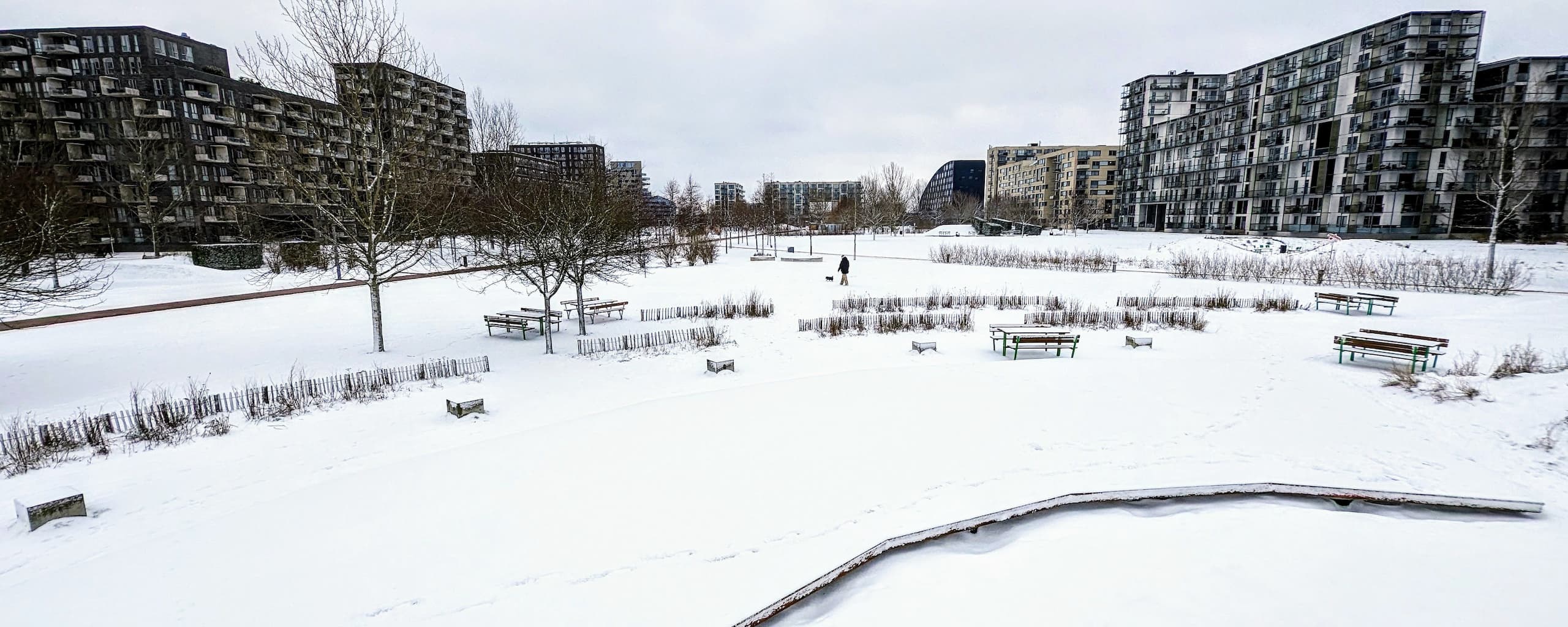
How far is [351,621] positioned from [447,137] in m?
85.2

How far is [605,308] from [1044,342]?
542 inches

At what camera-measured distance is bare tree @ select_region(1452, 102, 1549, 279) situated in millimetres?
39406

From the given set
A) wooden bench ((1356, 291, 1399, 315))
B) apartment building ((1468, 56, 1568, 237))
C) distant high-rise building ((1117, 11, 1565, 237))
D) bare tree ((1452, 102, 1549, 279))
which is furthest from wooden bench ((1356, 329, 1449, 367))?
apartment building ((1468, 56, 1568, 237))

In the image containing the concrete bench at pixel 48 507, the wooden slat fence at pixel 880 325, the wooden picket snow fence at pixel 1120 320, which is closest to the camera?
the concrete bench at pixel 48 507

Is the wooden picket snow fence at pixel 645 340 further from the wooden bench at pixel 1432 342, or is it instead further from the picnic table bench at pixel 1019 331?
the wooden bench at pixel 1432 342

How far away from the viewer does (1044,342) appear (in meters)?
14.6

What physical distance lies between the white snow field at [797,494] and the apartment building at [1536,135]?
49.7 metres

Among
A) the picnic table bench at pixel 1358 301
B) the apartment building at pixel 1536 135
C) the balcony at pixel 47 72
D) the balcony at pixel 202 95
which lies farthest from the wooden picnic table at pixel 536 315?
the balcony at pixel 47 72

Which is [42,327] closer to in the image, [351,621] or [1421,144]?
[351,621]

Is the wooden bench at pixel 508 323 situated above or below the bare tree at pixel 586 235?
below

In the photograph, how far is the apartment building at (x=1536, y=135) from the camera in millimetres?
46188

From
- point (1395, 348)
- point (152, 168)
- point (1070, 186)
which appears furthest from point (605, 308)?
point (1070, 186)

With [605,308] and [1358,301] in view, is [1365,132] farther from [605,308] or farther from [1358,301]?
[605,308]

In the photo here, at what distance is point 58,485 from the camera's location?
7.86m
